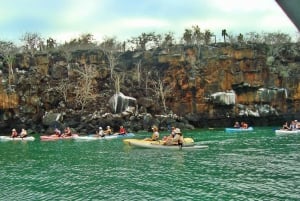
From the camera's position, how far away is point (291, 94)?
58.8m

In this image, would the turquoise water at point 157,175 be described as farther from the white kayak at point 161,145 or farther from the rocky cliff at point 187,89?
the rocky cliff at point 187,89

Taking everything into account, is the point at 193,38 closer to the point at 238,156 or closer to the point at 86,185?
the point at 238,156

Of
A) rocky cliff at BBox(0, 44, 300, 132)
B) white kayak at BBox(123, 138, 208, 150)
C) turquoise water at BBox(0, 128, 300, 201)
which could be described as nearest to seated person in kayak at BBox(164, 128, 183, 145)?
white kayak at BBox(123, 138, 208, 150)

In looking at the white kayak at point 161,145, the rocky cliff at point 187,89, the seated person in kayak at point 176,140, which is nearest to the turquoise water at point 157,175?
the white kayak at point 161,145

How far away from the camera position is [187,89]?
198 feet

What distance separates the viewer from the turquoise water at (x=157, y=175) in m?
14.5

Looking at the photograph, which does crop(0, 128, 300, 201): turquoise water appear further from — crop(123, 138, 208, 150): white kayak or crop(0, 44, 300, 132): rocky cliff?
crop(0, 44, 300, 132): rocky cliff

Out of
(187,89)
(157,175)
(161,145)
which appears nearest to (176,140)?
(161,145)

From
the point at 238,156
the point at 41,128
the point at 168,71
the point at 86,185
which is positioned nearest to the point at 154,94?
the point at 168,71

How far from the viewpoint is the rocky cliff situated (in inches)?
2275

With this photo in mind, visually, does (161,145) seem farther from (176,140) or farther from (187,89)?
(187,89)

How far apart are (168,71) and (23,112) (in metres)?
21.5

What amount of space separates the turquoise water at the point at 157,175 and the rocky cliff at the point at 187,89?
30016mm

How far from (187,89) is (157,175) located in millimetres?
42420
